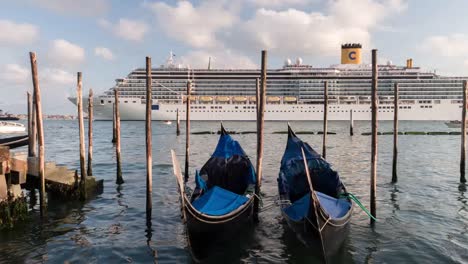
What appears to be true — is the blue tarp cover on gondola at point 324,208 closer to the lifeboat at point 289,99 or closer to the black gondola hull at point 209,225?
the black gondola hull at point 209,225

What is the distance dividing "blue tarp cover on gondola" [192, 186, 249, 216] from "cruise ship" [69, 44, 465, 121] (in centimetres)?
5658

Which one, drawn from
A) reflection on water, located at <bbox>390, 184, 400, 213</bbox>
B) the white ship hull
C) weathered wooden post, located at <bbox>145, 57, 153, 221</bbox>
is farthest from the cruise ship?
weathered wooden post, located at <bbox>145, 57, 153, 221</bbox>

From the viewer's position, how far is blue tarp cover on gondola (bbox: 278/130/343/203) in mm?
9953

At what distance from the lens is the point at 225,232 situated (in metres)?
7.70

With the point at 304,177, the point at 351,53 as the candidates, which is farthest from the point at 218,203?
the point at 351,53

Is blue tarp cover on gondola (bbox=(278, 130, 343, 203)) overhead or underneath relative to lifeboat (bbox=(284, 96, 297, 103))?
underneath

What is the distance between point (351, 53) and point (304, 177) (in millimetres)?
66227

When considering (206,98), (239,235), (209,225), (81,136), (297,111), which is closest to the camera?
(209,225)

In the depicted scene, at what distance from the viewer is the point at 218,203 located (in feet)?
27.0

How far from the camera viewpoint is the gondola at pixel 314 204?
6879 mm

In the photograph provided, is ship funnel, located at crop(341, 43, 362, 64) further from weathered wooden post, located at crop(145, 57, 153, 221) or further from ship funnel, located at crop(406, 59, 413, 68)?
weathered wooden post, located at crop(145, 57, 153, 221)

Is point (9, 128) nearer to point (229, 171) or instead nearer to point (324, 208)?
point (229, 171)

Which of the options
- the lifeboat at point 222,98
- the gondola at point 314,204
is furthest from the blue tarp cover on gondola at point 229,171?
the lifeboat at point 222,98

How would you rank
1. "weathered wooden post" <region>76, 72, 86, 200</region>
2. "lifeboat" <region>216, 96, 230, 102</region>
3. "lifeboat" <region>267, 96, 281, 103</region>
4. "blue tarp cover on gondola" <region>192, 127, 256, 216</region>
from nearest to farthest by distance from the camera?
"weathered wooden post" <region>76, 72, 86, 200</region>
"blue tarp cover on gondola" <region>192, 127, 256, 216</region>
"lifeboat" <region>267, 96, 281, 103</region>
"lifeboat" <region>216, 96, 230, 102</region>
